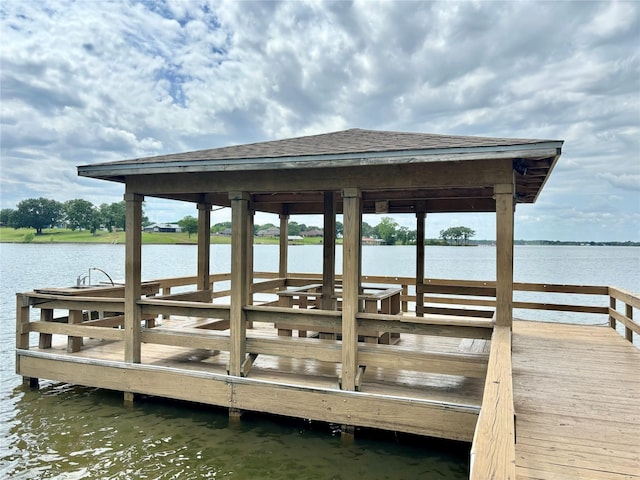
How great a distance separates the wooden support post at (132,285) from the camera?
5.70m

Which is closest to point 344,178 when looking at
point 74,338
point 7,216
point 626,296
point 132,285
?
point 132,285

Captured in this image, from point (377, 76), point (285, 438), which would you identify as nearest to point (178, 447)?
point (285, 438)

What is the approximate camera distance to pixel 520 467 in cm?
234

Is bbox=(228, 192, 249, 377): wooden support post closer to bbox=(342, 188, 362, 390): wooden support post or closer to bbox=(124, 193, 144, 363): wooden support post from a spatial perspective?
bbox=(342, 188, 362, 390): wooden support post

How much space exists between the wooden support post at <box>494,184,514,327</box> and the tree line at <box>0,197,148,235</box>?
209ft

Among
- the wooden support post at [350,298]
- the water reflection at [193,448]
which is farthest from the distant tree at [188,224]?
the wooden support post at [350,298]

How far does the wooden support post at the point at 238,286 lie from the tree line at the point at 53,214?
202 ft

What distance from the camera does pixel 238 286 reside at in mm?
5203

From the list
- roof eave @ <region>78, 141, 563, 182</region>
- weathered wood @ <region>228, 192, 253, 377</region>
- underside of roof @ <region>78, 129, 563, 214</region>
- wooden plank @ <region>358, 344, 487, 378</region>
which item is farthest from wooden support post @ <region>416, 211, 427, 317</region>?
roof eave @ <region>78, 141, 563, 182</region>

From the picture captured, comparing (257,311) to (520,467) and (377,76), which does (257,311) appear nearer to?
(520,467)

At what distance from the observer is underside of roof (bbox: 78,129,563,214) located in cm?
414

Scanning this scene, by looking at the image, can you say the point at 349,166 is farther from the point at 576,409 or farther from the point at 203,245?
the point at 203,245

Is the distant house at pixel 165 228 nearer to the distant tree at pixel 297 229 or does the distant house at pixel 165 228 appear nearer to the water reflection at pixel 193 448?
the distant tree at pixel 297 229

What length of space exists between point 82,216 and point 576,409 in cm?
6762
